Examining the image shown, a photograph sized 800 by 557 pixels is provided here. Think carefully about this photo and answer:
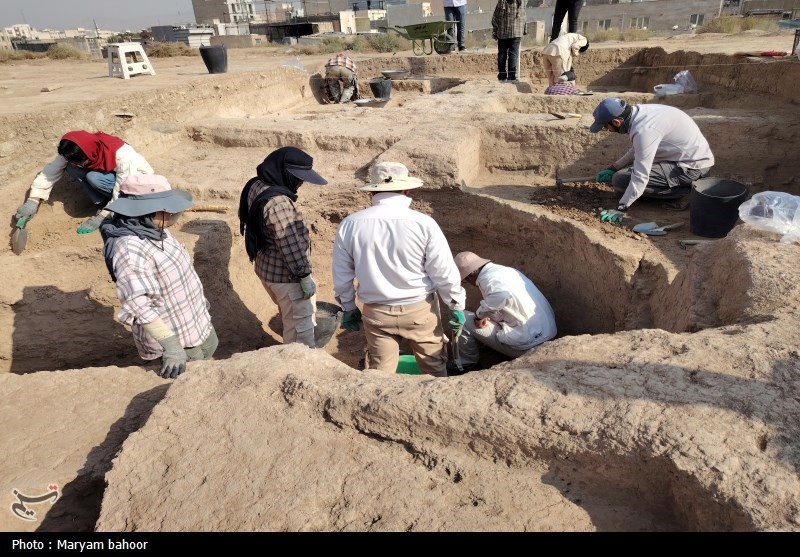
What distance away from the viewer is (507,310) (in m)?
4.23

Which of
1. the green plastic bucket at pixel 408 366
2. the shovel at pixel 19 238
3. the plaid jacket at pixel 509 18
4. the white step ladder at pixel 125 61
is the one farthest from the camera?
the white step ladder at pixel 125 61

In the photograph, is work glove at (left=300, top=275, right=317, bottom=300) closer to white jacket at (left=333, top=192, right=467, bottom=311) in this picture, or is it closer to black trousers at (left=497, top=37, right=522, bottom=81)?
white jacket at (left=333, top=192, right=467, bottom=311)

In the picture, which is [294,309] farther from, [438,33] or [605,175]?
[438,33]

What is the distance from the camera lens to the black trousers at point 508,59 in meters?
10.4

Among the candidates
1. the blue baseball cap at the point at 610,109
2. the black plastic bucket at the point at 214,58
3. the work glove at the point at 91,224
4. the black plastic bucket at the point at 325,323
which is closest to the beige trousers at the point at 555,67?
the blue baseball cap at the point at 610,109

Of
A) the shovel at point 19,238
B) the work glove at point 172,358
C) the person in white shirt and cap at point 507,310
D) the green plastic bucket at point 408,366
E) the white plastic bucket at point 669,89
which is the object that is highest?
the white plastic bucket at point 669,89

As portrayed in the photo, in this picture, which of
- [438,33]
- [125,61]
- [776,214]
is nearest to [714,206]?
[776,214]

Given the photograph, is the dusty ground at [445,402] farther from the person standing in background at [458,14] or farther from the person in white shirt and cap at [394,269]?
the person standing in background at [458,14]

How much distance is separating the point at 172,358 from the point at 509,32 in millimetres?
9085

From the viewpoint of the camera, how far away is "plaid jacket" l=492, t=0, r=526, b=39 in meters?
9.53

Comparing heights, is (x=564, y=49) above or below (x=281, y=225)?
above

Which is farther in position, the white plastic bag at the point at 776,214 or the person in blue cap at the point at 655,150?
the person in blue cap at the point at 655,150

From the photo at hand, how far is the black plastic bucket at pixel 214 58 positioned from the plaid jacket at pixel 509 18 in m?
5.48

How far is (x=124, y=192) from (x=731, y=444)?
325 centimetres
